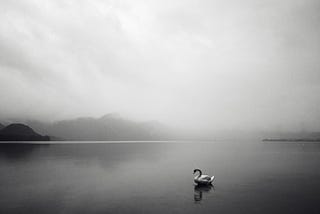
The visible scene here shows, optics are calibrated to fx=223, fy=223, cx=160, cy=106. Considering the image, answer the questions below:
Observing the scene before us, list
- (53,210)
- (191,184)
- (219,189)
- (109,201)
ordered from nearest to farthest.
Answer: (53,210)
(109,201)
(219,189)
(191,184)

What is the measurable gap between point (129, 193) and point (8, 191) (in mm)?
20837

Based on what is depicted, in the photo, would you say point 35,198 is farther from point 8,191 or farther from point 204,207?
point 204,207

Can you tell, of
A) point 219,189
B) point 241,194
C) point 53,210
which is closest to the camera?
point 53,210

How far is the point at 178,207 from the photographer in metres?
30.1

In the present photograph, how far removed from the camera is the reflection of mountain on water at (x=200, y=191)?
35.2 metres

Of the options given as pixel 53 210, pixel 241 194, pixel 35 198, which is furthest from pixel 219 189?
pixel 35 198

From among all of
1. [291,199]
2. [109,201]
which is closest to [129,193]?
[109,201]

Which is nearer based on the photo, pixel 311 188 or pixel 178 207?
pixel 178 207

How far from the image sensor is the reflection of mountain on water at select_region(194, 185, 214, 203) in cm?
3516

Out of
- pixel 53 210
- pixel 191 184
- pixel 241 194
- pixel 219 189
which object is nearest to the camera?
pixel 53 210

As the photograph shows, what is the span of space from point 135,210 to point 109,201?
5934mm

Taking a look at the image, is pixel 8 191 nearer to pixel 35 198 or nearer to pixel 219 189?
pixel 35 198

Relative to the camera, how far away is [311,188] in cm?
4238

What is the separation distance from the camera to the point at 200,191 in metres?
40.2
